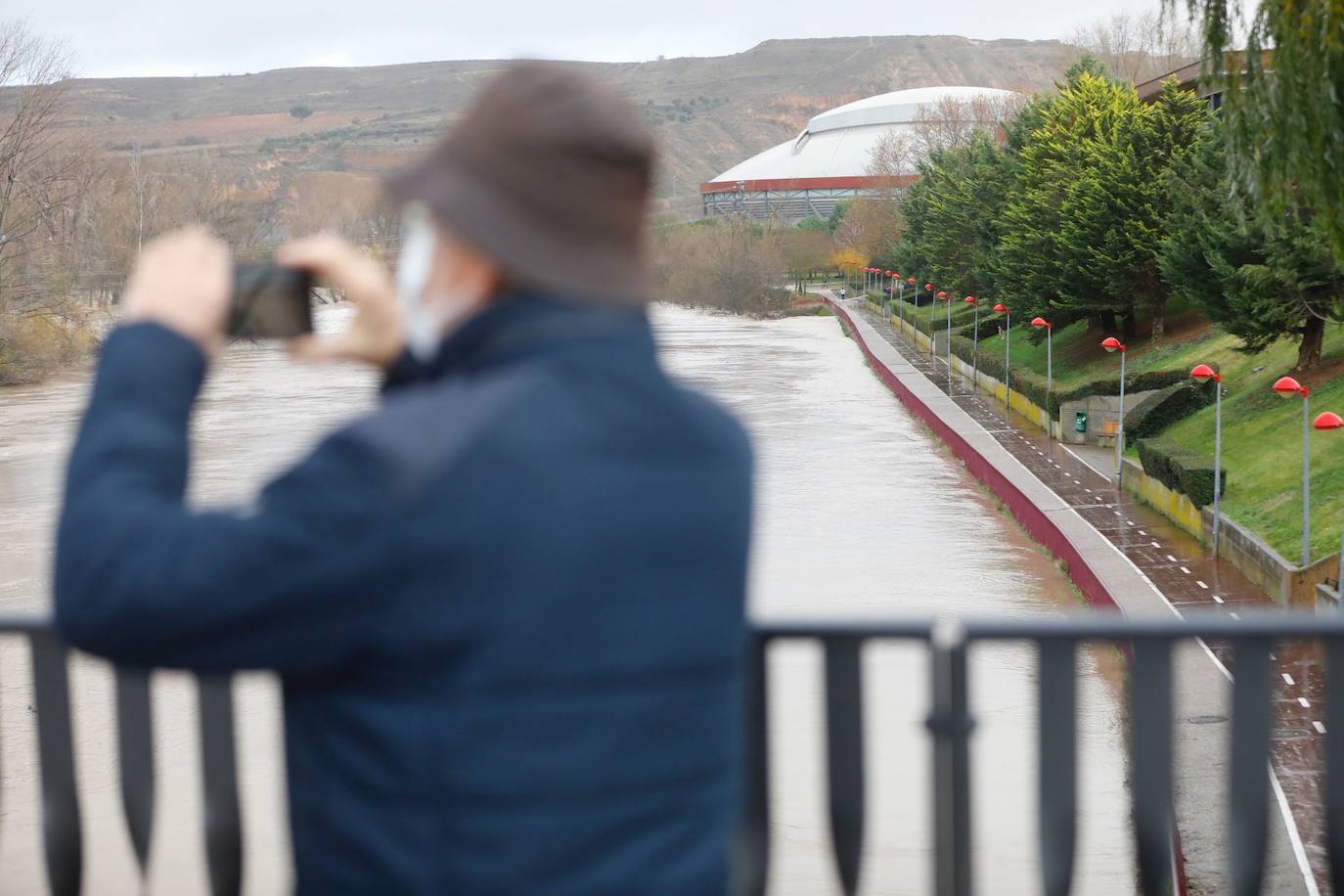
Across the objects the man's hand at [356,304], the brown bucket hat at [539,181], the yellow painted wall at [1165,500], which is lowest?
the yellow painted wall at [1165,500]

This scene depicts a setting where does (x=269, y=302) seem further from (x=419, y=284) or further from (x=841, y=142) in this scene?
(x=841, y=142)

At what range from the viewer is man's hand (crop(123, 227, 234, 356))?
167 centimetres

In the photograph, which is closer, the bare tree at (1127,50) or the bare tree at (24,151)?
the bare tree at (24,151)

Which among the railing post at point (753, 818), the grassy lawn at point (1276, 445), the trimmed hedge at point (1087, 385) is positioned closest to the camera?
A: the railing post at point (753, 818)

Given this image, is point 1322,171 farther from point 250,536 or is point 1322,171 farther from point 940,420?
point 940,420

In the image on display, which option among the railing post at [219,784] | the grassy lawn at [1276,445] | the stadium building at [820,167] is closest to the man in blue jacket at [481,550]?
the railing post at [219,784]

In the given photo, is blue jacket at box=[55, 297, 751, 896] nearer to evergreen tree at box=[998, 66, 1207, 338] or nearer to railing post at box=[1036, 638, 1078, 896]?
railing post at box=[1036, 638, 1078, 896]

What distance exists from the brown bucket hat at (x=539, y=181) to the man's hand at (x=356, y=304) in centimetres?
17

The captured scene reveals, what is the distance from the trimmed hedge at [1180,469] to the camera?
26.2m

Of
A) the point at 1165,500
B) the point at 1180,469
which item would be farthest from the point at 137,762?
the point at 1165,500

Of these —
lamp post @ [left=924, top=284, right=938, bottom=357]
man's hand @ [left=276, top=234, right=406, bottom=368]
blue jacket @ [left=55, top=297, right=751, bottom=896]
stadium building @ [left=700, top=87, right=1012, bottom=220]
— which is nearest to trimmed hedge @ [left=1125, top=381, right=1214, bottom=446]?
lamp post @ [left=924, top=284, right=938, bottom=357]

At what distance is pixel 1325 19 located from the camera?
11352 mm

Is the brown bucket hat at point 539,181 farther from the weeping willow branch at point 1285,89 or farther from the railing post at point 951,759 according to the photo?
the weeping willow branch at point 1285,89

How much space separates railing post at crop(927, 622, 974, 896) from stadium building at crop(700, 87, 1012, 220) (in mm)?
145066
